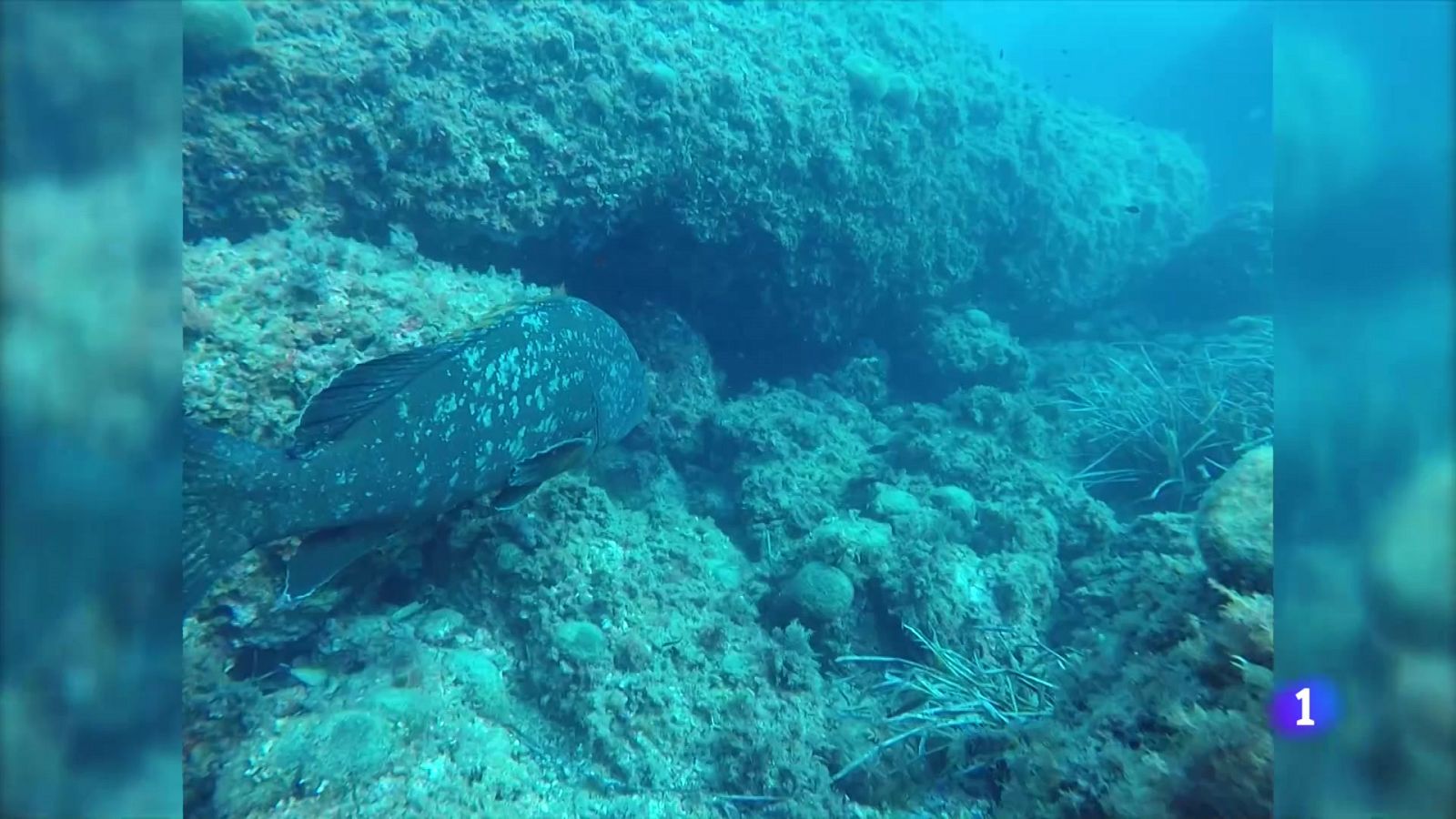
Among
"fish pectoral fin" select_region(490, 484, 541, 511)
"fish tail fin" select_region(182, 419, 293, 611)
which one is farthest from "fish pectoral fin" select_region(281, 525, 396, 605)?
"fish pectoral fin" select_region(490, 484, 541, 511)

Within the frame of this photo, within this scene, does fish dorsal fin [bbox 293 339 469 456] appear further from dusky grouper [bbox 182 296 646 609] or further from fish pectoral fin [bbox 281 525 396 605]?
fish pectoral fin [bbox 281 525 396 605]

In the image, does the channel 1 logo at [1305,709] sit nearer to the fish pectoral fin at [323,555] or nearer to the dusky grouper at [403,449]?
the dusky grouper at [403,449]

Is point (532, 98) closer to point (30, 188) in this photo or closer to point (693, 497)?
point (693, 497)

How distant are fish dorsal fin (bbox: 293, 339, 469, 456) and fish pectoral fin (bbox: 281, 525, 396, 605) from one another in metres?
0.38

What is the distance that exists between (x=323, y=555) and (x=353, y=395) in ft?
2.08

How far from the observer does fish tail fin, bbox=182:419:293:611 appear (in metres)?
2.13

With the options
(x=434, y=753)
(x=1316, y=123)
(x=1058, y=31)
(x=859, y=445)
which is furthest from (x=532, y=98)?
(x=1058, y=31)

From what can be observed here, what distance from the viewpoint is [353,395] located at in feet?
8.98

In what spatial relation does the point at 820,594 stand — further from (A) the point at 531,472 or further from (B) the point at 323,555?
(B) the point at 323,555

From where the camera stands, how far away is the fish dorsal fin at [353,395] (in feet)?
8.71

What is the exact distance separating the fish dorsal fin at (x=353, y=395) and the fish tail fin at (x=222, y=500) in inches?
7.2

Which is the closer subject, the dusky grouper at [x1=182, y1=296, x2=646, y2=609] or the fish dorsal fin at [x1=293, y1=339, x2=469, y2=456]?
the dusky grouper at [x1=182, y1=296, x2=646, y2=609]

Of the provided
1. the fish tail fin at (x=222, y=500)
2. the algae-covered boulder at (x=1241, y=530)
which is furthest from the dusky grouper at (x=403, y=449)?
the algae-covered boulder at (x=1241, y=530)

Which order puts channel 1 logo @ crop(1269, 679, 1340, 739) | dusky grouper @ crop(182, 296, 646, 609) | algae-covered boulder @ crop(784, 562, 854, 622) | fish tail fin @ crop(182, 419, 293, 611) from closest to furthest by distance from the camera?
channel 1 logo @ crop(1269, 679, 1340, 739) < fish tail fin @ crop(182, 419, 293, 611) < dusky grouper @ crop(182, 296, 646, 609) < algae-covered boulder @ crop(784, 562, 854, 622)
